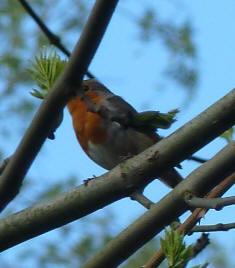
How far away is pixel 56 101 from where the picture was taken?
1.28m

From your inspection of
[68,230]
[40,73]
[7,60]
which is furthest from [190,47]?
[40,73]

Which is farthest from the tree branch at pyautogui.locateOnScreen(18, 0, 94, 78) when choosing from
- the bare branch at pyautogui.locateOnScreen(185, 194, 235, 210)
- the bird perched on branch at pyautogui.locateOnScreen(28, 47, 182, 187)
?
the bare branch at pyautogui.locateOnScreen(185, 194, 235, 210)

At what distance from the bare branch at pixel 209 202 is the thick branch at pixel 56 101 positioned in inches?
11.6

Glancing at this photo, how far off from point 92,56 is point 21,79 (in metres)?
4.93

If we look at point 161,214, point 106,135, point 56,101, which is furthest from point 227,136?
point 106,135

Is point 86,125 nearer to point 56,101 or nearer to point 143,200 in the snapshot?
point 143,200

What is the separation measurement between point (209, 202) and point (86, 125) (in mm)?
1689

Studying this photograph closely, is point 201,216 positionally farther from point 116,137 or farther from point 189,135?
point 116,137

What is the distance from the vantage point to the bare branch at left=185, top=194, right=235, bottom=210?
119cm

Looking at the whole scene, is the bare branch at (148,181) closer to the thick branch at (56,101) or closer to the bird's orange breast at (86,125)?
the thick branch at (56,101)

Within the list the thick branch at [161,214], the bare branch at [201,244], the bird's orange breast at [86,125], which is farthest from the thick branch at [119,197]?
the bird's orange breast at [86,125]

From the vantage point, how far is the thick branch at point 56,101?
3.99 ft

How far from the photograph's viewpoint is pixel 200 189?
1.38 meters

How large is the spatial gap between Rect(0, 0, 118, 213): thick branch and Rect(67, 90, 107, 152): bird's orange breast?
1.46m
